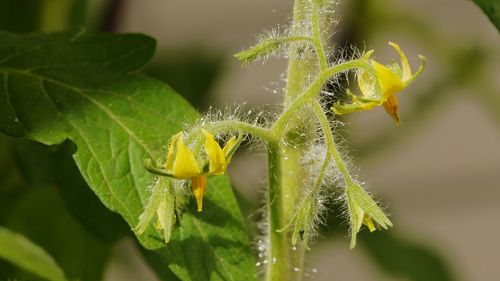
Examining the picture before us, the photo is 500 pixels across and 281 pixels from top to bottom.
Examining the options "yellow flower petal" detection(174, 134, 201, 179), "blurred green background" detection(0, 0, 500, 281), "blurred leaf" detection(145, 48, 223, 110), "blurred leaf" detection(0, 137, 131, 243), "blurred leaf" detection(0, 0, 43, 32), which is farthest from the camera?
"blurred leaf" detection(145, 48, 223, 110)

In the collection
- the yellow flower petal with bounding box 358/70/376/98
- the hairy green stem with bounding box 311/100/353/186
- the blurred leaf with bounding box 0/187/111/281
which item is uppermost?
the yellow flower petal with bounding box 358/70/376/98

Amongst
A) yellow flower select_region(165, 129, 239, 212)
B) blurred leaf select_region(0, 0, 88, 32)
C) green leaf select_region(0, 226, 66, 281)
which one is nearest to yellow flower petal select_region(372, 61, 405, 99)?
yellow flower select_region(165, 129, 239, 212)

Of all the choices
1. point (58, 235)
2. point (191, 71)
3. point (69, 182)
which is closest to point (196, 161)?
point (69, 182)

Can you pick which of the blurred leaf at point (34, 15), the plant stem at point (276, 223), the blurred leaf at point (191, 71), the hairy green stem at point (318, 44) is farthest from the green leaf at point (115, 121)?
the blurred leaf at point (191, 71)

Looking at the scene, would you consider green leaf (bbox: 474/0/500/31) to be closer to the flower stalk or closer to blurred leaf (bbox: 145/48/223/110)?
the flower stalk

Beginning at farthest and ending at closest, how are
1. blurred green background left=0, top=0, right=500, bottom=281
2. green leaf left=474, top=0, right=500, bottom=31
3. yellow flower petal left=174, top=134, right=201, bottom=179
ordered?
blurred green background left=0, top=0, right=500, bottom=281, green leaf left=474, top=0, right=500, bottom=31, yellow flower petal left=174, top=134, right=201, bottom=179

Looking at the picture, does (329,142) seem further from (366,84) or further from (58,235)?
(58,235)

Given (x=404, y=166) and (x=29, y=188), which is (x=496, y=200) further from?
(x=29, y=188)
